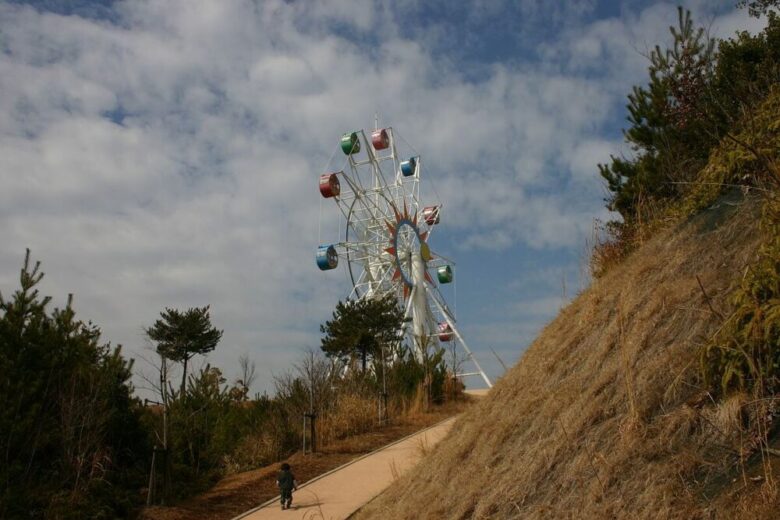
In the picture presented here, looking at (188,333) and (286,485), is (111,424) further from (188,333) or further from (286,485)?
(188,333)

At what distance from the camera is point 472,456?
6965mm

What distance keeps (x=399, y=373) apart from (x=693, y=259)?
17033 mm

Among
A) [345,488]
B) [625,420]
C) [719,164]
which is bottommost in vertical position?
[345,488]

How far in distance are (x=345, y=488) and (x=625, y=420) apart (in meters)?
7.95

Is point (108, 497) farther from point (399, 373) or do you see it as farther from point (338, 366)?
point (399, 373)

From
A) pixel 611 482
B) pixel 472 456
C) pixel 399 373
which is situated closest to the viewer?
pixel 611 482

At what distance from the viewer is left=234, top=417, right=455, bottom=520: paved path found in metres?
10.9

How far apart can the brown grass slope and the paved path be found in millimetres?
2200

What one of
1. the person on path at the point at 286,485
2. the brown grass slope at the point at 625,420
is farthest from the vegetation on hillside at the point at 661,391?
the person on path at the point at 286,485

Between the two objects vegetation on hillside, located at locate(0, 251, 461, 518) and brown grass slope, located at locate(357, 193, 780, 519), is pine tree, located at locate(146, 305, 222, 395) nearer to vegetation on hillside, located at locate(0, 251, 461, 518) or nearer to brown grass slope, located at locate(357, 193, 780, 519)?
vegetation on hillside, located at locate(0, 251, 461, 518)

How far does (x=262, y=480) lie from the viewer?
1410cm

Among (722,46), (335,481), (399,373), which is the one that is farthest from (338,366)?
(722,46)

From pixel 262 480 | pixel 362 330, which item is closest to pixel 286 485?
pixel 262 480

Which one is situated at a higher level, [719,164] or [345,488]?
[719,164]
